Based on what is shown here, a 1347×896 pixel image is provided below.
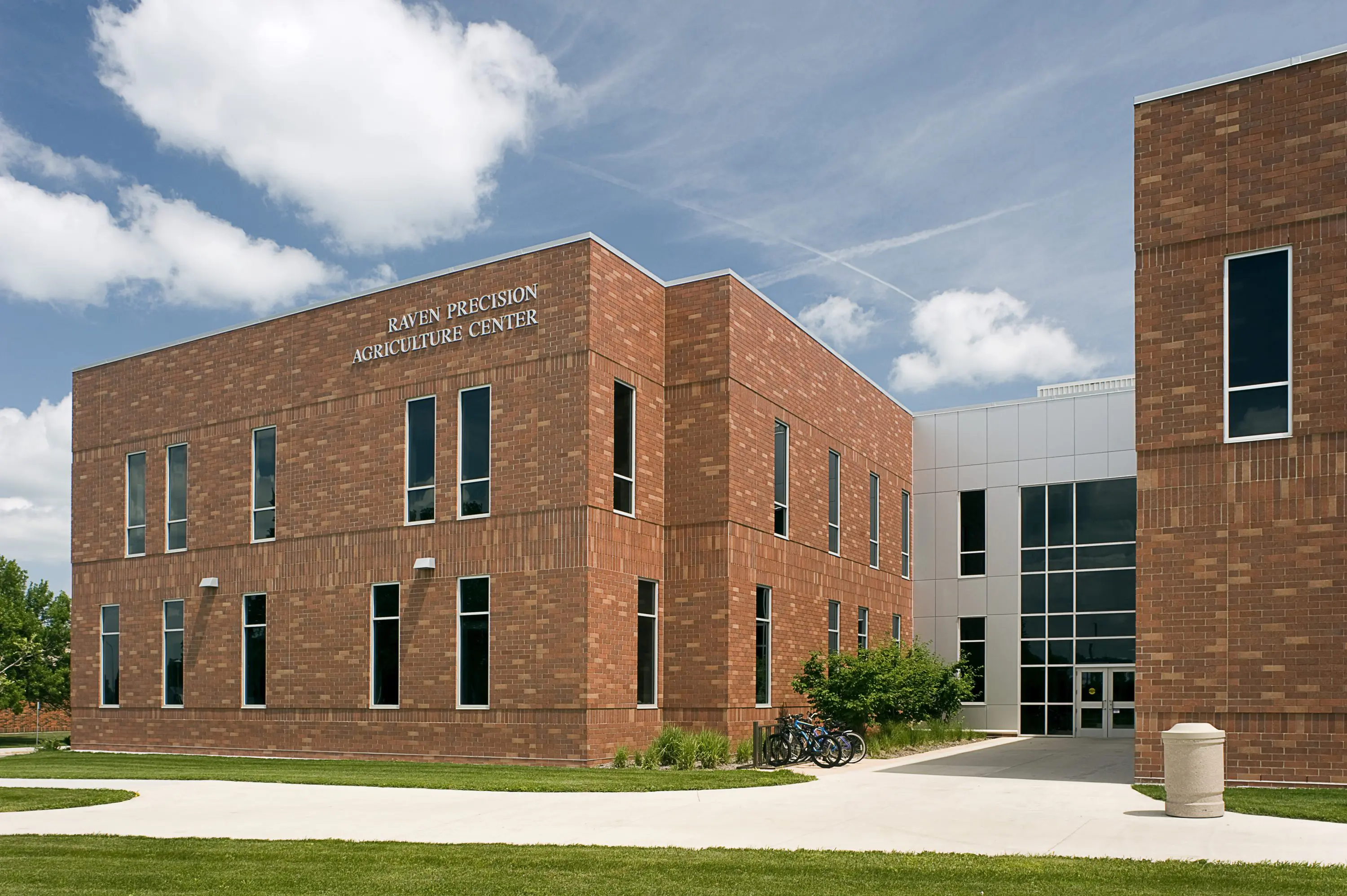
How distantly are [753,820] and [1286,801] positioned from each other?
21.8 ft

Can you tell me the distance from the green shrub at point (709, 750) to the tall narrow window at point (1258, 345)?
1050 cm

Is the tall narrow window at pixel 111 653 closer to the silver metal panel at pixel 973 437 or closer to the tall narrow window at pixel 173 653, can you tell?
the tall narrow window at pixel 173 653

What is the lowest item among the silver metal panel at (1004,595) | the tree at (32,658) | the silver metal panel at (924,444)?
the tree at (32,658)

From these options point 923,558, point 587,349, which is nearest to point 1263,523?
point 587,349

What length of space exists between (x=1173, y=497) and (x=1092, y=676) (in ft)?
56.6

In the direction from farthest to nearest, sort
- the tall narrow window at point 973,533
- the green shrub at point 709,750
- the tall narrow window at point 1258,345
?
the tall narrow window at point 973,533 < the green shrub at point 709,750 < the tall narrow window at point 1258,345

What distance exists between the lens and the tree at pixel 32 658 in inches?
1821

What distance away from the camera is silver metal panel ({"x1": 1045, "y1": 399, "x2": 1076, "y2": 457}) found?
35125 mm

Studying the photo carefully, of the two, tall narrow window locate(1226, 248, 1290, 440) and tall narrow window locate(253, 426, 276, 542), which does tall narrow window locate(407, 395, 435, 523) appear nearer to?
tall narrow window locate(253, 426, 276, 542)

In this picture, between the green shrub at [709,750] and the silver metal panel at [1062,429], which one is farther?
the silver metal panel at [1062,429]

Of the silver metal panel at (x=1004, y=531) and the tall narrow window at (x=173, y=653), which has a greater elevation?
the silver metal panel at (x=1004, y=531)

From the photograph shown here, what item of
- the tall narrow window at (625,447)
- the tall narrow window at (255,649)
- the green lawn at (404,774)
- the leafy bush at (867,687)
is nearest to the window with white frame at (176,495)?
the tall narrow window at (255,649)

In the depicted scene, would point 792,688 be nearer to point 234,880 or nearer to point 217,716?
point 217,716

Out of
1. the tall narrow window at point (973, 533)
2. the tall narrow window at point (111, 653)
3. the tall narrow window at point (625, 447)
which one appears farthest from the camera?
the tall narrow window at point (973, 533)
